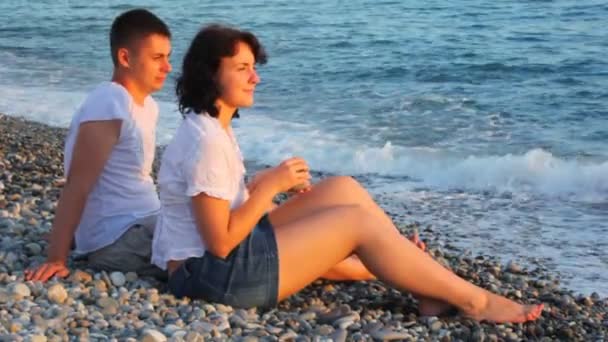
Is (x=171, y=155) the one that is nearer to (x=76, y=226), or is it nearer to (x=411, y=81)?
(x=76, y=226)

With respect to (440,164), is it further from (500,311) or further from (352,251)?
(352,251)

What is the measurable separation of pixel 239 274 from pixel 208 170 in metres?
0.51

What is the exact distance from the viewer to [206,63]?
14.5 feet

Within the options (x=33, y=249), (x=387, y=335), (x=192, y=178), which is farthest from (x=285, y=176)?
(x=33, y=249)

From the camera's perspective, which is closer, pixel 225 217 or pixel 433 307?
pixel 225 217

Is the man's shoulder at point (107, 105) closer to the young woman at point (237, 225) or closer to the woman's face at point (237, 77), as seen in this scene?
the young woman at point (237, 225)

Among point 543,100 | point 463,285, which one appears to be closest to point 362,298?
point 463,285

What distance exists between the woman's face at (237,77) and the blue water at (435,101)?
9.93 feet

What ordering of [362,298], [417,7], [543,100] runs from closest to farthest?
[362,298] < [543,100] < [417,7]

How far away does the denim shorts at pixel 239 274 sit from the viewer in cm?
449

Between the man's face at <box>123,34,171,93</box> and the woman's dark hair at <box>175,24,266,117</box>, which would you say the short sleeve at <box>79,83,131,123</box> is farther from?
the woman's dark hair at <box>175,24,266,117</box>

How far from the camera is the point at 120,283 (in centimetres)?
479

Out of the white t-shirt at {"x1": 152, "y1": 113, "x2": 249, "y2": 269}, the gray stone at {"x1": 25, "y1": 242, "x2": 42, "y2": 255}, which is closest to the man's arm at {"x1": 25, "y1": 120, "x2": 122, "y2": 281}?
the white t-shirt at {"x1": 152, "y1": 113, "x2": 249, "y2": 269}

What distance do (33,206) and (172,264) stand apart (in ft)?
6.75
